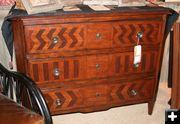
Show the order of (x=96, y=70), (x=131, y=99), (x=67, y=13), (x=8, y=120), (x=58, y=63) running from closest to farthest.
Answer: (x=8, y=120)
(x=67, y=13)
(x=58, y=63)
(x=96, y=70)
(x=131, y=99)

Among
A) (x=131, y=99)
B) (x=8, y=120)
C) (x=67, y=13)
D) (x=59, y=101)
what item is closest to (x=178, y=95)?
(x=131, y=99)

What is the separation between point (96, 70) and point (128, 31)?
413 mm

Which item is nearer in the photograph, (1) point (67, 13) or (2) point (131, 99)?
(1) point (67, 13)

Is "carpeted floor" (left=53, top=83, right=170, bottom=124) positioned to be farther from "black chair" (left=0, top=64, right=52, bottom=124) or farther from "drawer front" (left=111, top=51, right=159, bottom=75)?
"black chair" (left=0, top=64, right=52, bottom=124)

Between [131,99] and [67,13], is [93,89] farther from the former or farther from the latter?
[67,13]

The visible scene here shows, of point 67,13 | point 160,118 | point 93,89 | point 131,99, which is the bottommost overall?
point 160,118

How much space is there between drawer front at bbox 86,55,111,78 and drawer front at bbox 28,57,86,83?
0.17ft

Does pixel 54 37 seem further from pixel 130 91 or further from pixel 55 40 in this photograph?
pixel 130 91

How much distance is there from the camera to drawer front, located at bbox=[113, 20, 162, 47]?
195 centimetres

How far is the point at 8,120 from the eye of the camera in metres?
1.34

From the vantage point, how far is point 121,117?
7.85 feet

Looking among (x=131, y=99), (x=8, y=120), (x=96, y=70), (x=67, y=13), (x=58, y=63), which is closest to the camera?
(x=8, y=120)

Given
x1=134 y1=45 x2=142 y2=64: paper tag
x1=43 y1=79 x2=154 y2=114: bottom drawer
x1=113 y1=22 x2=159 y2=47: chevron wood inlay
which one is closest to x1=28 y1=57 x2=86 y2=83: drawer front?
x1=43 y1=79 x2=154 y2=114: bottom drawer

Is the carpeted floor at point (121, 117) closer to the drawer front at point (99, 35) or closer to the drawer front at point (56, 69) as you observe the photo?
the drawer front at point (56, 69)
